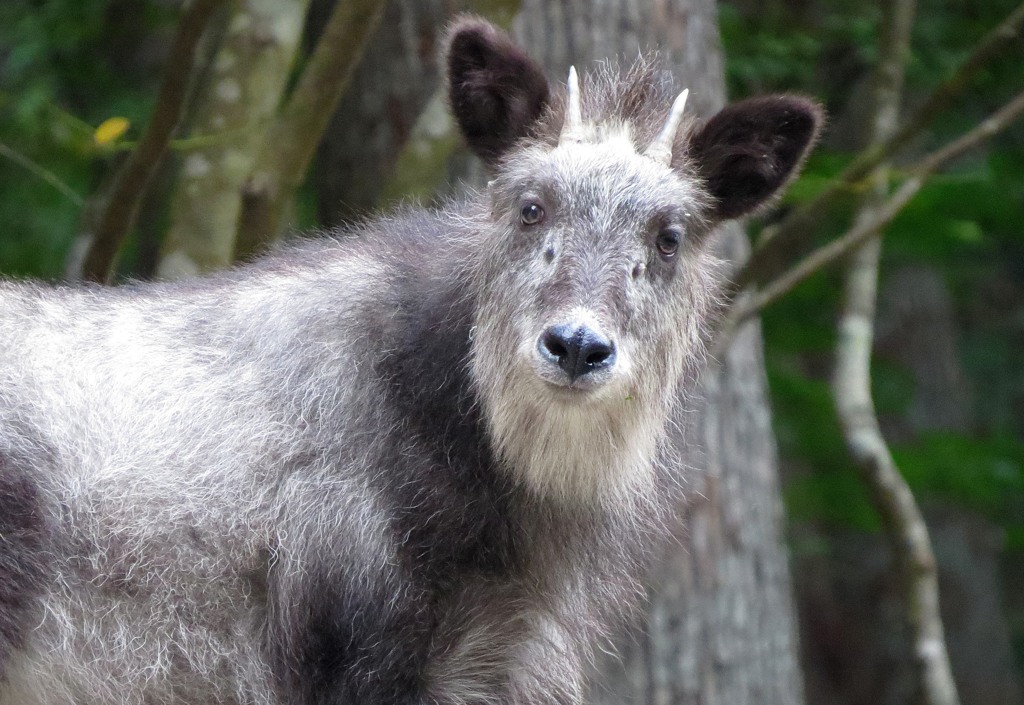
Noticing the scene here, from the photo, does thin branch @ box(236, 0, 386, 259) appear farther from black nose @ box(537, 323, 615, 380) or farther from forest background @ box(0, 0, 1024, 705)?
black nose @ box(537, 323, 615, 380)

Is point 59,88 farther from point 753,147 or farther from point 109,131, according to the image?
point 753,147

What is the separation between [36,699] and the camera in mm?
4410

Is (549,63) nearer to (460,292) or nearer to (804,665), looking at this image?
(460,292)

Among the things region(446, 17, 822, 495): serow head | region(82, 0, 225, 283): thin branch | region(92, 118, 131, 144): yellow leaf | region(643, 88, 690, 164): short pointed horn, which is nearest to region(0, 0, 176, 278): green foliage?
region(82, 0, 225, 283): thin branch

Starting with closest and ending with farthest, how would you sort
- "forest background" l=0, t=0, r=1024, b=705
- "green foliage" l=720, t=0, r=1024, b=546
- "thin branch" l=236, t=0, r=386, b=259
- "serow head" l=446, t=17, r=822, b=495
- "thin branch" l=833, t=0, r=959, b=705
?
"serow head" l=446, t=17, r=822, b=495 → "thin branch" l=236, t=0, r=386, b=259 → "thin branch" l=833, t=0, r=959, b=705 → "forest background" l=0, t=0, r=1024, b=705 → "green foliage" l=720, t=0, r=1024, b=546

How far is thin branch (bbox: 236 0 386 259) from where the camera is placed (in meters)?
5.77

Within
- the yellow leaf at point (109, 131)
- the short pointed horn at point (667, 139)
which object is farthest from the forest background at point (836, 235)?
the short pointed horn at point (667, 139)

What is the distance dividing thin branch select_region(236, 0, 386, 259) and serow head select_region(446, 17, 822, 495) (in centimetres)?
107

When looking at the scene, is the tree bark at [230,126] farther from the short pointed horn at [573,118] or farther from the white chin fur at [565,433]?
the white chin fur at [565,433]

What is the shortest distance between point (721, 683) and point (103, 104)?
5.59 meters

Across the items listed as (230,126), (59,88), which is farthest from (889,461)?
(59,88)

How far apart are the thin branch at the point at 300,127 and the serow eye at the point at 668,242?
1.85 meters

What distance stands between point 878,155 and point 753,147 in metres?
1.81

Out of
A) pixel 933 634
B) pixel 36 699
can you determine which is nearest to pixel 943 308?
pixel 933 634
